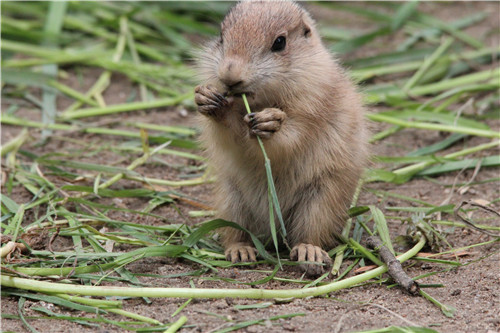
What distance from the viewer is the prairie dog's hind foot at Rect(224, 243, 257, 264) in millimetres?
5309

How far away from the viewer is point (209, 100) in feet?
16.3

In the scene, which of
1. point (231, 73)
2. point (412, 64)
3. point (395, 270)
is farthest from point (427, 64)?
point (231, 73)

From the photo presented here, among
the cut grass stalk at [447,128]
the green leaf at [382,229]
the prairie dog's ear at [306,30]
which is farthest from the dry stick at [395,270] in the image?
the cut grass stalk at [447,128]

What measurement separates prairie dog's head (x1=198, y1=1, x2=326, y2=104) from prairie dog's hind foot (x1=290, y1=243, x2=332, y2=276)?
1.09m

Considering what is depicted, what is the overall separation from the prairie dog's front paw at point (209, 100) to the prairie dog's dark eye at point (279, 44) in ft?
1.66

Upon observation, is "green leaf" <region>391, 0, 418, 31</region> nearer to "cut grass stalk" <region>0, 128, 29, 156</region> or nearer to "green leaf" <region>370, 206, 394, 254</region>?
"green leaf" <region>370, 206, 394, 254</region>

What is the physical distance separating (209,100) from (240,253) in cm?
117

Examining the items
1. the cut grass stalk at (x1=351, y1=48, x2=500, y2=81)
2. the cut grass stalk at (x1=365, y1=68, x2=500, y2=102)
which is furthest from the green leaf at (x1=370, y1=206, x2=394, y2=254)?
the cut grass stalk at (x1=351, y1=48, x2=500, y2=81)

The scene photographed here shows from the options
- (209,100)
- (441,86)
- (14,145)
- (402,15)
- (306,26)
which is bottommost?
(14,145)

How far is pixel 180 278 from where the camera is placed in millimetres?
4973

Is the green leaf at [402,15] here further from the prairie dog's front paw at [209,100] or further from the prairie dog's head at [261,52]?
the prairie dog's front paw at [209,100]

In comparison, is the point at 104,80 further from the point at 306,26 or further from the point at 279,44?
the point at 279,44

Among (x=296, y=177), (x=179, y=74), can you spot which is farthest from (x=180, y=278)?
(x=179, y=74)

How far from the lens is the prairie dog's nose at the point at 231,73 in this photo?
15.4 feet
